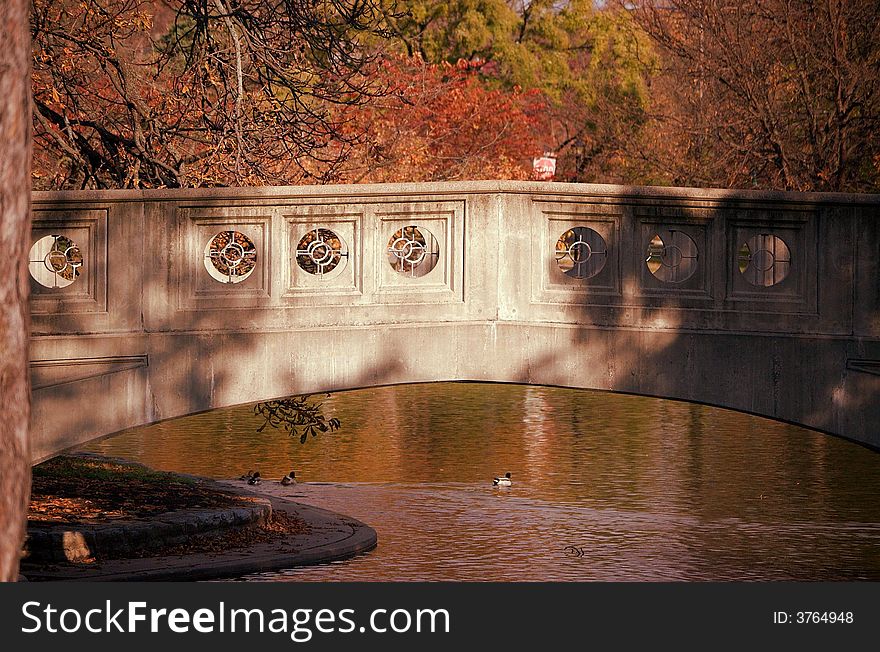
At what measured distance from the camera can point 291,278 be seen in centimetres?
1029

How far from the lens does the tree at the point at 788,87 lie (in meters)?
19.8

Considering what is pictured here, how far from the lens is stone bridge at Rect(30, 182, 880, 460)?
10023 mm

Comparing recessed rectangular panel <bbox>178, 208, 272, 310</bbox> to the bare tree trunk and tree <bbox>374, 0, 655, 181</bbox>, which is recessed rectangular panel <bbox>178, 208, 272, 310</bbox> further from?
tree <bbox>374, 0, 655, 181</bbox>

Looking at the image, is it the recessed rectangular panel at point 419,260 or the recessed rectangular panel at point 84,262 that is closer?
the recessed rectangular panel at point 84,262

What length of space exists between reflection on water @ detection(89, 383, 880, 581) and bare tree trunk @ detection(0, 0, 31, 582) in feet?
25.0

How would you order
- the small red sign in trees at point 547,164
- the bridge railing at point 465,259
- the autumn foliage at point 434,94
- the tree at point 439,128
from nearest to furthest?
the bridge railing at point 465,259
the autumn foliage at point 434,94
the tree at point 439,128
the small red sign in trees at point 547,164

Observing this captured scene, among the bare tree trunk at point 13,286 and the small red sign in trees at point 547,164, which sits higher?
the small red sign in trees at point 547,164

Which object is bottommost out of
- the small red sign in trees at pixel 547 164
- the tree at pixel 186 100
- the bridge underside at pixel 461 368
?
the bridge underside at pixel 461 368

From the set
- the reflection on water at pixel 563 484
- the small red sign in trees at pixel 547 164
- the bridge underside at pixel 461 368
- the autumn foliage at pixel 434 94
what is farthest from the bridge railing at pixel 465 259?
the small red sign in trees at pixel 547 164

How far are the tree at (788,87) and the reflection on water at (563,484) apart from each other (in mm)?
4304

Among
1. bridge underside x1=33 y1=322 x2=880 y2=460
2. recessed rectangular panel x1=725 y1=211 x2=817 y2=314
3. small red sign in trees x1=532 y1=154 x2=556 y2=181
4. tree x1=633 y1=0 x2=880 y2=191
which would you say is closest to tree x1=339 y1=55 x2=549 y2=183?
small red sign in trees x1=532 y1=154 x2=556 y2=181

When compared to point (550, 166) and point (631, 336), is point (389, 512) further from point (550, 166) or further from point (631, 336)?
point (550, 166)

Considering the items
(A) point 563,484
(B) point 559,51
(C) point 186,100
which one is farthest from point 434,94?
(B) point 559,51

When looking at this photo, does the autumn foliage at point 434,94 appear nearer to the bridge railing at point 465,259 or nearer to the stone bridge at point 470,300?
the bridge railing at point 465,259
